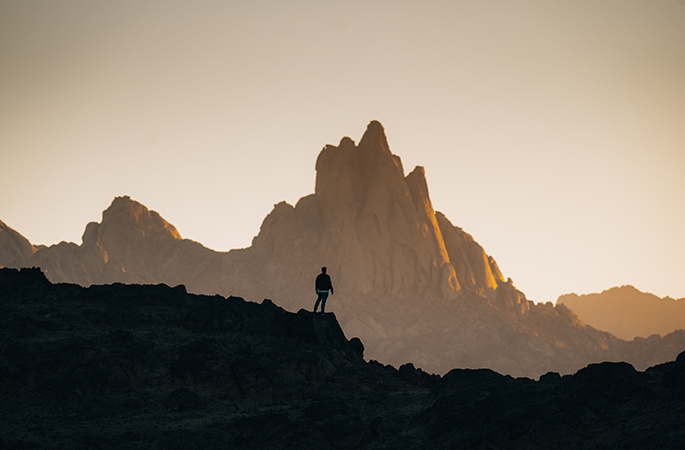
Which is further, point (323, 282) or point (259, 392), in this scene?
point (323, 282)

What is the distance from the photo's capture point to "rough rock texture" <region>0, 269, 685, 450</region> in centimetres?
2683

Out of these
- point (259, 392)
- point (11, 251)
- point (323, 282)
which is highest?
point (11, 251)

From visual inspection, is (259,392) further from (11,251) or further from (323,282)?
(11,251)

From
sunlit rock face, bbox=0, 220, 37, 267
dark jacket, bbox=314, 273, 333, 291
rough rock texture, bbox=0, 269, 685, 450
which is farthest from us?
sunlit rock face, bbox=0, 220, 37, 267

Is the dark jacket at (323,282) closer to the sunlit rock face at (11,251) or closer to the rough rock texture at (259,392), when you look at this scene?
the rough rock texture at (259,392)

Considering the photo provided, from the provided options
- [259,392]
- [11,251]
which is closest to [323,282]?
[259,392]

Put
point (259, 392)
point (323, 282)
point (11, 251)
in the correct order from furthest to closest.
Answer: point (11, 251) < point (323, 282) < point (259, 392)

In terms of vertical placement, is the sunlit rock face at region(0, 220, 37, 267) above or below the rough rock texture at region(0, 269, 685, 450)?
above

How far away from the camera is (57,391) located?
31094mm

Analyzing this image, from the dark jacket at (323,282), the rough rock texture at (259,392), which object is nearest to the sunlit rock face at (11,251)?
the rough rock texture at (259,392)

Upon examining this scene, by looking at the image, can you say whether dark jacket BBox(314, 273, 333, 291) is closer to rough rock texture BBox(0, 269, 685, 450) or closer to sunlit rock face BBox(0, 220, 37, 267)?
rough rock texture BBox(0, 269, 685, 450)

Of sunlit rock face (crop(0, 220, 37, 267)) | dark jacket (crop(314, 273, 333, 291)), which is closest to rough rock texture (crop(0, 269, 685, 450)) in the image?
dark jacket (crop(314, 273, 333, 291))

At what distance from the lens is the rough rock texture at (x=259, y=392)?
26828 mm

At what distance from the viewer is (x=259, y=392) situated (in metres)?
33.2
